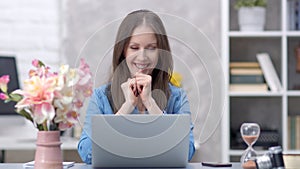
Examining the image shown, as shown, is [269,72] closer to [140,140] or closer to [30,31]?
[30,31]

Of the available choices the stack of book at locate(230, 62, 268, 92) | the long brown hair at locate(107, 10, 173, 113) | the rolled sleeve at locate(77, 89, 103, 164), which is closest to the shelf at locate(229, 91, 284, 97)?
the stack of book at locate(230, 62, 268, 92)

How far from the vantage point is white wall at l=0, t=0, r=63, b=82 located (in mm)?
3863

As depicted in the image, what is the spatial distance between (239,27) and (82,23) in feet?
3.45

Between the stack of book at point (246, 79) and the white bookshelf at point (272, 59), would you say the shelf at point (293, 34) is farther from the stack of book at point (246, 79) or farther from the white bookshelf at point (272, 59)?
the stack of book at point (246, 79)

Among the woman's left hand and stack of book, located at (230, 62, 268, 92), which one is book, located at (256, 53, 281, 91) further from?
the woman's left hand

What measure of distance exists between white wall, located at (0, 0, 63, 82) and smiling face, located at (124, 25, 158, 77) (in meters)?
2.08

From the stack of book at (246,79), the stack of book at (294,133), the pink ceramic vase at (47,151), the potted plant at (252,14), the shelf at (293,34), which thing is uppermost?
the potted plant at (252,14)

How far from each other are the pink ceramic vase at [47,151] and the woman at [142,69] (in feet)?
0.51

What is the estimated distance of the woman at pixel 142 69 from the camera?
182 centimetres

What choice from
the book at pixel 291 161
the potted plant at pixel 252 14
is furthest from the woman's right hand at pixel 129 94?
the potted plant at pixel 252 14

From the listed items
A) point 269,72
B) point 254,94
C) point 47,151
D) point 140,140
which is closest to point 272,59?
point 269,72

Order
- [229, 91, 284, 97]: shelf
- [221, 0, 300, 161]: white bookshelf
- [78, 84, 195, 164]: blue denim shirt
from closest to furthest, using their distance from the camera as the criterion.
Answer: [78, 84, 195, 164]: blue denim shirt → [229, 91, 284, 97]: shelf → [221, 0, 300, 161]: white bookshelf

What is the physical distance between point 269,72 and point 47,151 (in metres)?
2.24

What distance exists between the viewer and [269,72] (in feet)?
11.9
